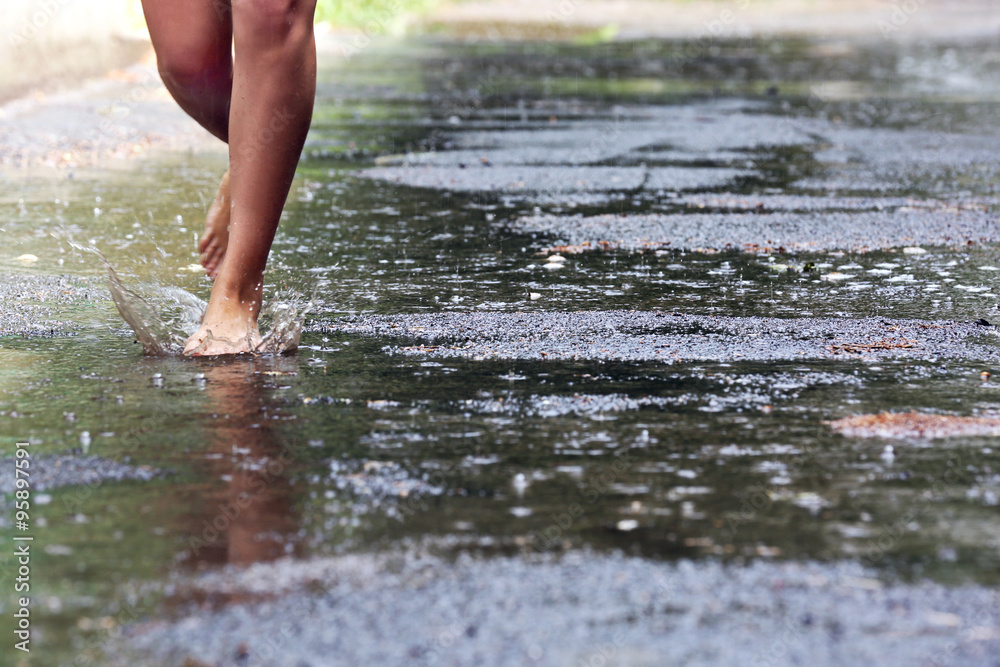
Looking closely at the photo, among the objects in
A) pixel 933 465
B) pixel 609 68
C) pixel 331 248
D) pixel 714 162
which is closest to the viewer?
pixel 933 465

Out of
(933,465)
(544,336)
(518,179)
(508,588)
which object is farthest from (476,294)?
(518,179)

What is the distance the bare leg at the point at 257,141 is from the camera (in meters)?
3.19

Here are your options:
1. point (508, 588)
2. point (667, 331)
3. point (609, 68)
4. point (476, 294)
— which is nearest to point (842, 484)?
point (508, 588)

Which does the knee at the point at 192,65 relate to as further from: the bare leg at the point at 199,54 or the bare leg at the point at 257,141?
the bare leg at the point at 257,141

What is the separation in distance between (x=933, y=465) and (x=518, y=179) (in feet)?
13.1

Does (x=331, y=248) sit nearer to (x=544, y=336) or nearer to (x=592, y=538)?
(x=544, y=336)

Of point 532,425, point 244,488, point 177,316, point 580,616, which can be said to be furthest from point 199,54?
point 580,616

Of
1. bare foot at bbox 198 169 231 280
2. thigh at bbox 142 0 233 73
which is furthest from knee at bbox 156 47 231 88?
bare foot at bbox 198 169 231 280

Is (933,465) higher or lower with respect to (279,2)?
lower

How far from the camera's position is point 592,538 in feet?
6.72

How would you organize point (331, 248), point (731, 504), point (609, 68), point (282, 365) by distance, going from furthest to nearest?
point (609, 68) < point (331, 248) < point (282, 365) < point (731, 504)

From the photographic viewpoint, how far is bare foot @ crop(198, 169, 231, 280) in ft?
12.3

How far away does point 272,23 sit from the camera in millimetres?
3188

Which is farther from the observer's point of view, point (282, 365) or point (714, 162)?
point (714, 162)
